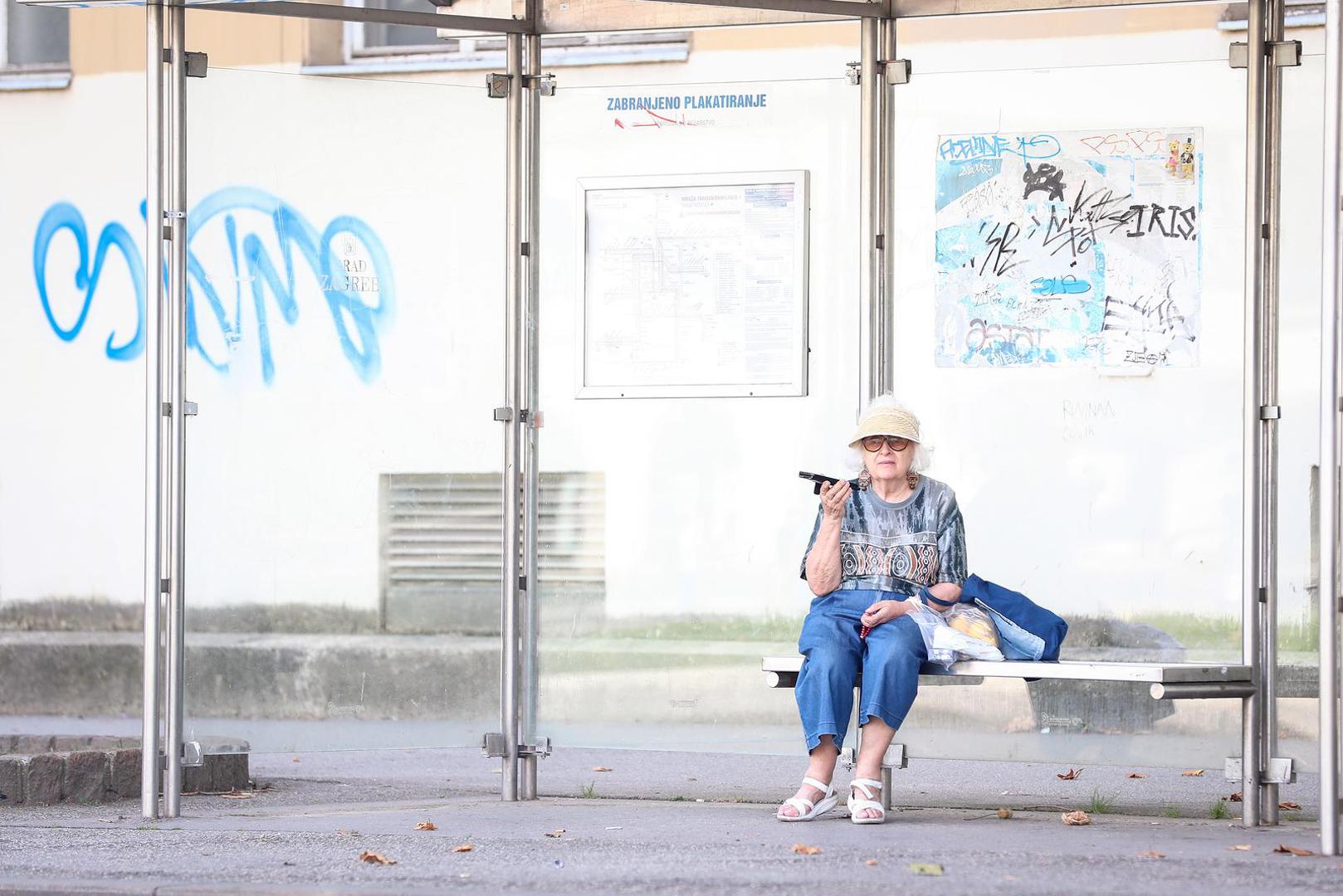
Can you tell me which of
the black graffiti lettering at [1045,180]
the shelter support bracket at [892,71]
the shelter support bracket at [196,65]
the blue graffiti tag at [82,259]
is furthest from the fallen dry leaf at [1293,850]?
the blue graffiti tag at [82,259]

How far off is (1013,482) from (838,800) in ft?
4.23

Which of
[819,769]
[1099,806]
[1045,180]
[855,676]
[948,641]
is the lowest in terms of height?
[1099,806]

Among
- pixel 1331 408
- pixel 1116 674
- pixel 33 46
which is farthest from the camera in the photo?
pixel 33 46

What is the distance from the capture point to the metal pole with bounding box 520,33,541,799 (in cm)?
705

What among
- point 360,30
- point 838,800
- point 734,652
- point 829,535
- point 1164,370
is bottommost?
point 838,800

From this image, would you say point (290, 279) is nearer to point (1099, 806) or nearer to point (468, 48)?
point (468, 48)

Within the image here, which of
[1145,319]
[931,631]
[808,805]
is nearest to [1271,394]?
[1145,319]

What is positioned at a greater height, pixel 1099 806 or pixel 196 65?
pixel 196 65

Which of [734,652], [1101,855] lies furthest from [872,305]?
[1101,855]

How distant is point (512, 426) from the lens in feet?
23.1

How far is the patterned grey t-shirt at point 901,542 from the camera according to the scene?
6.44 metres

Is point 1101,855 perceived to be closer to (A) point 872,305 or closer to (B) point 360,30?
(A) point 872,305

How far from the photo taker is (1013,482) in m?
7.11

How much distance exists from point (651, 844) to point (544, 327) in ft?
7.18
